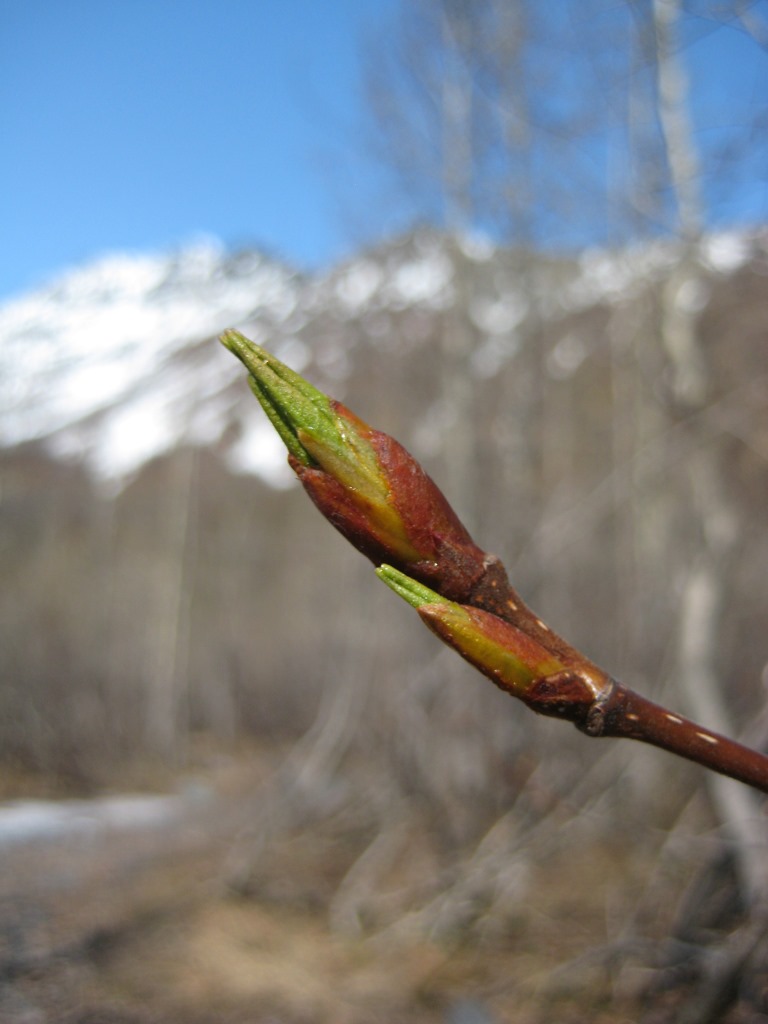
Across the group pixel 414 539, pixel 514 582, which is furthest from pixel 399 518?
pixel 514 582

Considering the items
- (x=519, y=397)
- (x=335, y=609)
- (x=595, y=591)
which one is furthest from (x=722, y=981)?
(x=335, y=609)

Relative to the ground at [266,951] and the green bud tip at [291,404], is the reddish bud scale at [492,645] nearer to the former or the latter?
the green bud tip at [291,404]

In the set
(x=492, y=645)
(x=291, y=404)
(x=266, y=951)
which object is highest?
(x=266, y=951)

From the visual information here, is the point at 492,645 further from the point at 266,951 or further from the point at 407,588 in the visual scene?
the point at 266,951

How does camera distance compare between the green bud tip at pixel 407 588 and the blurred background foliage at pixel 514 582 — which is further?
the blurred background foliage at pixel 514 582

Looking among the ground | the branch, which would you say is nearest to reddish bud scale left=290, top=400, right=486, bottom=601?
the branch

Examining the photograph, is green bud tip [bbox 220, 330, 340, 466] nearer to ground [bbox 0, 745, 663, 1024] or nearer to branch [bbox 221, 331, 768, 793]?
branch [bbox 221, 331, 768, 793]

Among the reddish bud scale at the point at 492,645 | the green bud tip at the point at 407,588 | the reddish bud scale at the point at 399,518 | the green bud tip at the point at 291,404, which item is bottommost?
the reddish bud scale at the point at 492,645

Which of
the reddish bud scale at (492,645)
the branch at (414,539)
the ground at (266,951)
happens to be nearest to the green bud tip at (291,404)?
the branch at (414,539)
